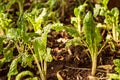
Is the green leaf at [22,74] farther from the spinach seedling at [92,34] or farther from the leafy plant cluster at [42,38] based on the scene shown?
the spinach seedling at [92,34]

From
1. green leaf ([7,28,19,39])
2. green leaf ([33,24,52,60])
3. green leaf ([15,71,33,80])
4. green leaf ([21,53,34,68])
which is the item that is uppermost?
green leaf ([7,28,19,39])

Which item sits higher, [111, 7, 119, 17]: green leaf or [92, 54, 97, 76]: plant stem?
[111, 7, 119, 17]: green leaf

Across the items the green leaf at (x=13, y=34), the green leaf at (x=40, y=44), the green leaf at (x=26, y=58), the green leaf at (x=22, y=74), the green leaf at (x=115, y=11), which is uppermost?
the green leaf at (x=115, y=11)

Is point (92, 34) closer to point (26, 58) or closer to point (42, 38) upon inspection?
point (42, 38)

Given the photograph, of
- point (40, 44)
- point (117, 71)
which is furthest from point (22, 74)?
point (117, 71)

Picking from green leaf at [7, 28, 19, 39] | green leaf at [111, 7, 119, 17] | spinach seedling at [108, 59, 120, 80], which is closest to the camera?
spinach seedling at [108, 59, 120, 80]

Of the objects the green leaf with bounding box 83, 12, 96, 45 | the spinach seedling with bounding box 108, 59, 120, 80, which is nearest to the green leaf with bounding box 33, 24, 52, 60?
the green leaf with bounding box 83, 12, 96, 45

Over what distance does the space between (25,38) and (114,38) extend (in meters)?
0.67

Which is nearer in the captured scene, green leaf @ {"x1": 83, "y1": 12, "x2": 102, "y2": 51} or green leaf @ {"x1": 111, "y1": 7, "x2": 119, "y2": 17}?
green leaf @ {"x1": 83, "y1": 12, "x2": 102, "y2": 51}

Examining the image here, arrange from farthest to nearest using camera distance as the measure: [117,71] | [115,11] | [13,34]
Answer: [115,11]
[13,34]
[117,71]

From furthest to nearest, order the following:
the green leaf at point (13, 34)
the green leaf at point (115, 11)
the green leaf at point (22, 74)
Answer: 1. the green leaf at point (115, 11)
2. the green leaf at point (22, 74)
3. the green leaf at point (13, 34)

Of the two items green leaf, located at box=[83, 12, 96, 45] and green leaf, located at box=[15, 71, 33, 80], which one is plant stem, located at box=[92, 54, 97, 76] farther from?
green leaf, located at box=[15, 71, 33, 80]

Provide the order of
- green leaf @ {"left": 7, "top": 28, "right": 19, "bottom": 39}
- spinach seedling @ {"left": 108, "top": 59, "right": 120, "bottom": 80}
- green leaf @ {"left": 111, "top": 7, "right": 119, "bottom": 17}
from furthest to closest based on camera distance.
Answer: green leaf @ {"left": 111, "top": 7, "right": 119, "bottom": 17} < green leaf @ {"left": 7, "top": 28, "right": 19, "bottom": 39} < spinach seedling @ {"left": 108, "top": 59, "right": 120, "bottom": 80}

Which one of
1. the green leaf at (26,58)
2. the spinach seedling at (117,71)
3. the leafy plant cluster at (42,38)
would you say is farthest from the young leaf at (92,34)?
the green leaf at (26,58)
